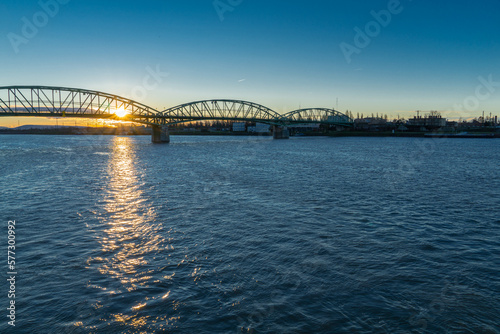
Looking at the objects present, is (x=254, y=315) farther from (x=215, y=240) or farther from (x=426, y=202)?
(x=426, y=202)

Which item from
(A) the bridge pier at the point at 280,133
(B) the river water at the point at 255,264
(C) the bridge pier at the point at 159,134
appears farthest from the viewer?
(A) the bridge pier at the point at 280,133

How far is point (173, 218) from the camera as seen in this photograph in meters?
19.3

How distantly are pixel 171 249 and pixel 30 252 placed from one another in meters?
5.59

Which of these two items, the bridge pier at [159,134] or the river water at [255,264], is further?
the bridge pier at [159,134]

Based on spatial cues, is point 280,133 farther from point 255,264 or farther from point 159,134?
point 255,264

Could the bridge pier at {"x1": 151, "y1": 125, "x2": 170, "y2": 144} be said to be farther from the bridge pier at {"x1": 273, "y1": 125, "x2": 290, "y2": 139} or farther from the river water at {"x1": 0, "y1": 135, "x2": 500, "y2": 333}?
the river water at {"x1": 0, "y1": 135, "x2": 500, "y2": 333}

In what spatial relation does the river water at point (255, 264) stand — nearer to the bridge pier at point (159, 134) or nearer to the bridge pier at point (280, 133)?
the bridge pier at point (159, 134)

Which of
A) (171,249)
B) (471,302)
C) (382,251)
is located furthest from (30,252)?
(471,302)

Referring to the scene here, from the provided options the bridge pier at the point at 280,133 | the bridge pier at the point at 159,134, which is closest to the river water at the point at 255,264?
the bridge pier at the point at 159,134

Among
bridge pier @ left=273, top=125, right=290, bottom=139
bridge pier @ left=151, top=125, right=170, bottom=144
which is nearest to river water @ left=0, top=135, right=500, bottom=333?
bridge pier @ left=151, top=125, right=170, bottom=144

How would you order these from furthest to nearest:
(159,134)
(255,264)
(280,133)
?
(280,133) → (159,134) → (255,264)

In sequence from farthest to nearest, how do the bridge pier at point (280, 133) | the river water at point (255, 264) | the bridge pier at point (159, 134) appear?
the bridge pier at point (280, 133) < the bridge pier at point (159, 134) < the river water at point (255, 264)

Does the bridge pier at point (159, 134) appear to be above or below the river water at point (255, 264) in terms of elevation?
above

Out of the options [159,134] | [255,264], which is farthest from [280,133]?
[255,264]
